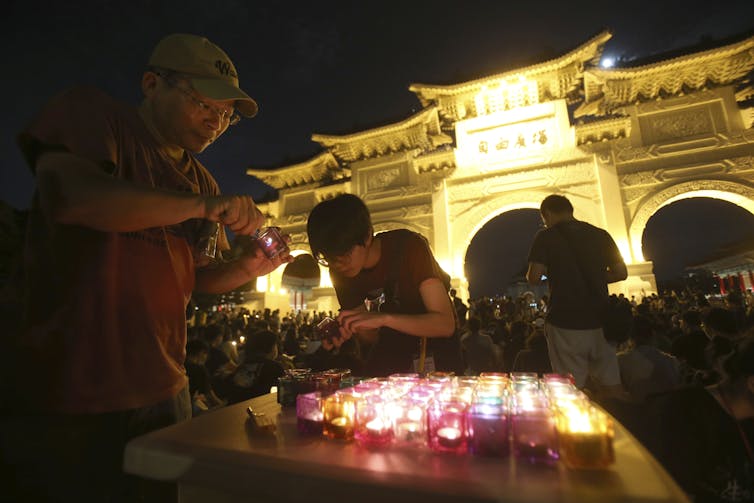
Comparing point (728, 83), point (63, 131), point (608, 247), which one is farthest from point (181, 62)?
point (728, 83)

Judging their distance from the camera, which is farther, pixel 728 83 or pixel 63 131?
pixel 728 83

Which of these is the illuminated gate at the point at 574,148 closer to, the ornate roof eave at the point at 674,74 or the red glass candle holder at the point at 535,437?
the ornate roof eave at the point at 674,74

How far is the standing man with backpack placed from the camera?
2922 millimetres

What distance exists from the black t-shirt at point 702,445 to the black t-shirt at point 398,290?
42.7 inches

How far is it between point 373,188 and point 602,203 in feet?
28.1

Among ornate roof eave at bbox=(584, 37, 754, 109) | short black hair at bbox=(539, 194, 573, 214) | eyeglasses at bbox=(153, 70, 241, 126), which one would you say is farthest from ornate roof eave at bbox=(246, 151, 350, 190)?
eyeglasses at bbox=(153, 70, 241, 126)

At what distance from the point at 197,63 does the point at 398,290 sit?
1.37 meters

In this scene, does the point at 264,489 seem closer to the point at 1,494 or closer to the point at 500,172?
the point at 1,494

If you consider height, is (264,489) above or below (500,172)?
below

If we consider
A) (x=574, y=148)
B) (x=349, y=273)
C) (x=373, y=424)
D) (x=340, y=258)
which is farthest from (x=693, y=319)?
(x=574, y=148)

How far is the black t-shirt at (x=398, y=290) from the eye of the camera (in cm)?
192

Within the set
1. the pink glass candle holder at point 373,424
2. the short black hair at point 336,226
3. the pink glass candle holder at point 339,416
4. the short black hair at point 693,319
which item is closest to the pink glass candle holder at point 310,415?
the pink glass candle holder at point 339,416

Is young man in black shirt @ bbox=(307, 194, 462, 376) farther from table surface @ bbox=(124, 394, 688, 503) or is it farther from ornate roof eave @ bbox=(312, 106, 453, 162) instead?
ornate roof eave @ bbox=(312, 106, 453, 162)

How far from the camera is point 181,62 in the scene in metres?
1.28
